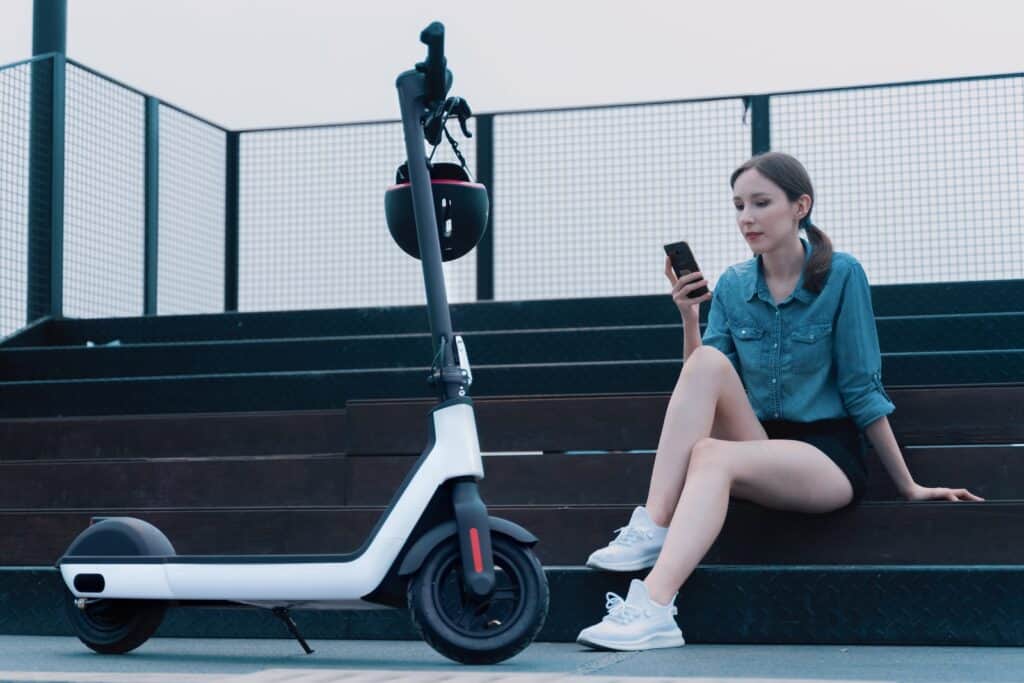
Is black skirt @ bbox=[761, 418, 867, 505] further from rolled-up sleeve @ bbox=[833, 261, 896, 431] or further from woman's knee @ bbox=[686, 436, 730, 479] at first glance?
woman's knee @ bbox=[686, 436, 730, 479]

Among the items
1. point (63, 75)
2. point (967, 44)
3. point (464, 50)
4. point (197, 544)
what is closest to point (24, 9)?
point (63, 75)

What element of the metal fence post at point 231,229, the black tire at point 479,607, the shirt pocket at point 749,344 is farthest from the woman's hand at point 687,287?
the metal fence post at point 231,229

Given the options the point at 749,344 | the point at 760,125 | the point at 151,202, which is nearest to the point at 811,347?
the point at 749,344

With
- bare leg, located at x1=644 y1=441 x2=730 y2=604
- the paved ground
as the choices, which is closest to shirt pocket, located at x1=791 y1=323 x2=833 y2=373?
bare leg, located at x1=644 y1=441 x2=730 y2=604

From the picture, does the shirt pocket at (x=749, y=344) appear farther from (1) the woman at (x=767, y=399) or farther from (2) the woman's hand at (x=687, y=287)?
(2) the woman's hand at (x=687, y=287)

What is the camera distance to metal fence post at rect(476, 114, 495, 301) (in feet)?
19.7

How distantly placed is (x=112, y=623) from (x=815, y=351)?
67.2 inches

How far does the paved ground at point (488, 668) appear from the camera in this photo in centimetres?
245

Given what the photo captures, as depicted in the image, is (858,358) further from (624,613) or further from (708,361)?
(624,613)

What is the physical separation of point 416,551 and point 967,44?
13.6 feet

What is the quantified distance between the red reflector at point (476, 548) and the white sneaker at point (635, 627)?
425 millimetres

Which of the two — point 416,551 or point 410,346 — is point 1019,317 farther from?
point 416,551

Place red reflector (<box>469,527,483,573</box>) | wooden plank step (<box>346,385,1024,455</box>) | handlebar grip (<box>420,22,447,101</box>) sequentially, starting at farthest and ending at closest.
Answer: wooden plank step (<box>346,385,1024,455</box>) < handlebar grip (<box>420,22,447,101</box>) < red reflector (<box>469,527,483,573</box>)

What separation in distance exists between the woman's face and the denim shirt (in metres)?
0.10
